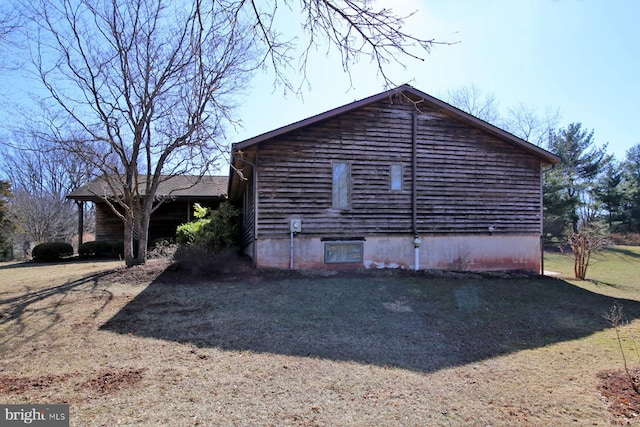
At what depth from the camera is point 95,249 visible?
55.4 feet

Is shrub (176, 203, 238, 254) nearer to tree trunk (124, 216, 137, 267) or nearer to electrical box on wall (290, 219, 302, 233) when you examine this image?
tree trunk (124, 216, 137, 267)

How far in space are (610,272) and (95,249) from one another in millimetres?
21869

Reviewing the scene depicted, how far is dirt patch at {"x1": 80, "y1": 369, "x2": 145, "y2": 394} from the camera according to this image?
3844 millimetres

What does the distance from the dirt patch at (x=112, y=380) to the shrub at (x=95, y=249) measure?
572 inches

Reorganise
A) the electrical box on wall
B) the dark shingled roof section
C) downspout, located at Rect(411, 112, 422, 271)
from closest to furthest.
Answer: the electrical box on wall
downspout, located at Rect(411, 112, 422, 271)
the dark shingled roof section

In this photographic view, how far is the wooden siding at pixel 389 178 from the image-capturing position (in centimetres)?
1053

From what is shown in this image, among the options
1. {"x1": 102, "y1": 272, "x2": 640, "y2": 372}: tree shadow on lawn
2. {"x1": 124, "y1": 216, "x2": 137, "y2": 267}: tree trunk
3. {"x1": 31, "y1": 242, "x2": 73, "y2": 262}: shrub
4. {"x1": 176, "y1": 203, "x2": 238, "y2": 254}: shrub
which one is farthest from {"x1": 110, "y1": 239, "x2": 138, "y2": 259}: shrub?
{"x1": 102, "y1": 272, "x2": 640, "y2": 372}: tree shadow on lawn

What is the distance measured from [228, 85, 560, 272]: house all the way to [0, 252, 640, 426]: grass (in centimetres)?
166

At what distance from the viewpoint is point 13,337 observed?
5.52 meters

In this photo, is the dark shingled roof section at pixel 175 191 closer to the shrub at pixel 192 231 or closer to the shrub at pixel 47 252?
the shrub at pixel 47 252

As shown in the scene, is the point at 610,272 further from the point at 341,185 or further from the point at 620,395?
the point at 620,395

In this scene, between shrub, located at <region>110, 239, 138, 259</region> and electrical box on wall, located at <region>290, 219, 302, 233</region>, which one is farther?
shrub, located at <region>110, 239, 138, 259</region>

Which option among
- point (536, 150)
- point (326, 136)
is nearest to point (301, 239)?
point (326, 136)

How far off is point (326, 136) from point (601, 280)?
10.7m
